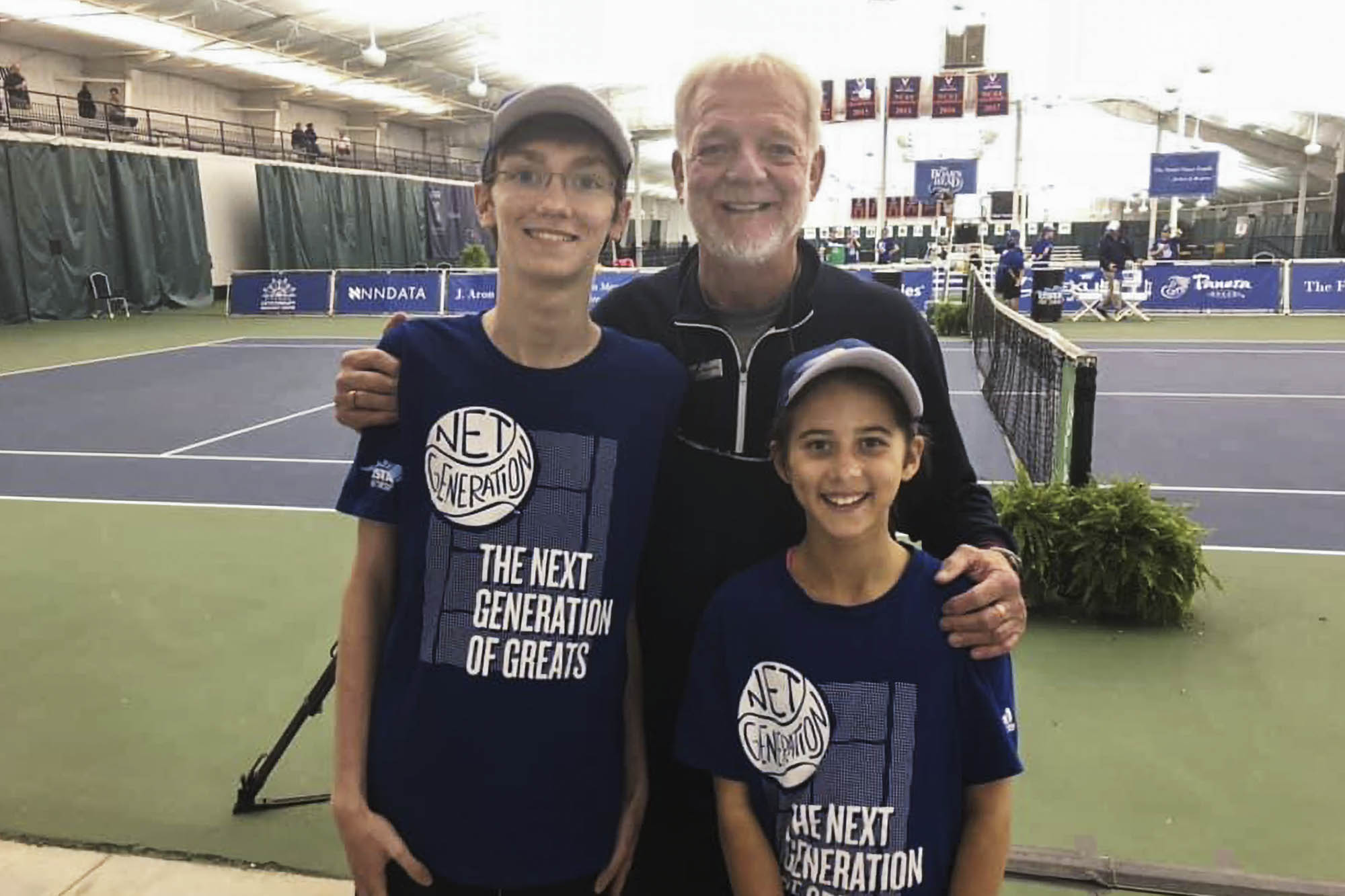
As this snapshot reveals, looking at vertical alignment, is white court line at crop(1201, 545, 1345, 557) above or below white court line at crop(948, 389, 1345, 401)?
below

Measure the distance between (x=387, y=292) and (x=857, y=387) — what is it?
2209 centimetres

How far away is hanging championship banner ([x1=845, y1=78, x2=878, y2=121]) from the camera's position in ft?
69.4

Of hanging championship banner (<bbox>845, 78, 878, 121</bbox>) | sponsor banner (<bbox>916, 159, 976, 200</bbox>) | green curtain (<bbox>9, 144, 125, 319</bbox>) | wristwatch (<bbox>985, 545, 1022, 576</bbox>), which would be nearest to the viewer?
wristwatch (<bbox>985, 545, 1022, 576</bbox>)

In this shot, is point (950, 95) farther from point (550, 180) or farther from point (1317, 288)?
point (550, 180)

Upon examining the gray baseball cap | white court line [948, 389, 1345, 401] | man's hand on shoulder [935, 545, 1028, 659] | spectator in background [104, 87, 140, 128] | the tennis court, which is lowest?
the tennis court

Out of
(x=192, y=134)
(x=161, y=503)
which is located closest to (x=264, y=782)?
(x=161, y=503)

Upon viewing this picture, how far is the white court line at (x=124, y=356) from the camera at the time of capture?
1443 centimetres

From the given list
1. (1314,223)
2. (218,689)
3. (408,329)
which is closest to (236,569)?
(218,689)

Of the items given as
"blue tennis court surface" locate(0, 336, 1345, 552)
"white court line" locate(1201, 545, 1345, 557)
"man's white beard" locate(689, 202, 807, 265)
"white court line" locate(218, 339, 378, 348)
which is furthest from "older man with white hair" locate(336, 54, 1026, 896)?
"white court line" locate(218, 339, 378, 348)

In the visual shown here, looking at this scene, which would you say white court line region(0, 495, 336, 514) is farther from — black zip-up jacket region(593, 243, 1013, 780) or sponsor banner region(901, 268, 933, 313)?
sponsor banner region(901, 268, 933, 313)

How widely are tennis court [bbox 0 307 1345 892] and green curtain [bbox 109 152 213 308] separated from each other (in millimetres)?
17945

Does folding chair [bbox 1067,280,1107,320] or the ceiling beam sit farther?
the ceiling beam

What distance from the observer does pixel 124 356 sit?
53.3 ft

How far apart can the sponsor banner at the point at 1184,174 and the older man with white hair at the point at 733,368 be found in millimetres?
25490
